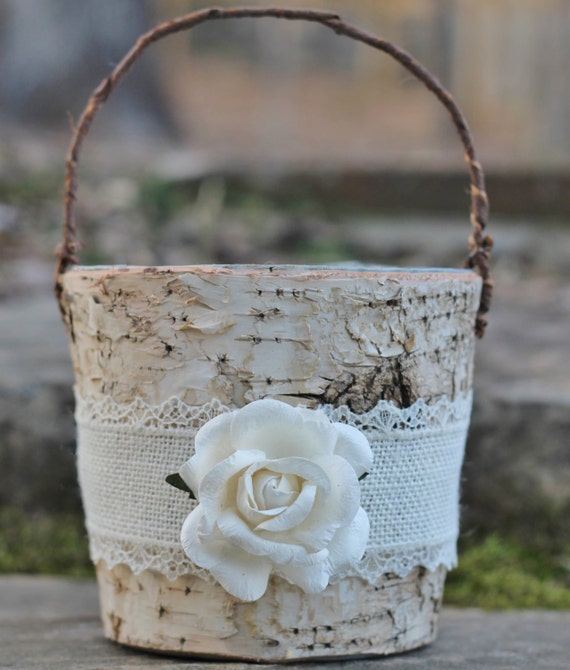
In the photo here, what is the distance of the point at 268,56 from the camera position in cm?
770

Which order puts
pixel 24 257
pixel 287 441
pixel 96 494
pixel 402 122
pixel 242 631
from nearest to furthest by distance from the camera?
pixel 287 441 < pixel 242 631 < pixel 96 494 < pixel 24 257 < pixel 402 122

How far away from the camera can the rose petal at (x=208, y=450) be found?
1.09m

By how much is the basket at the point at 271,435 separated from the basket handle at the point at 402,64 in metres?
0.09

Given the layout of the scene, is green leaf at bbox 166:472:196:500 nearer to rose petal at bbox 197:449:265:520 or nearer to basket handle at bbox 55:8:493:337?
rose petal at bbox 197:449:265:520

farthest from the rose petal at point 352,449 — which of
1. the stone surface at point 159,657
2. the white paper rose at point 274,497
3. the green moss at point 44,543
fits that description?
the green moss at point 44,543

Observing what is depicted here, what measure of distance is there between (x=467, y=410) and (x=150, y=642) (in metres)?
0.54

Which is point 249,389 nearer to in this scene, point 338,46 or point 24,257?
point 24,257

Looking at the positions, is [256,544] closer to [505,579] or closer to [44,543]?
[505,579]

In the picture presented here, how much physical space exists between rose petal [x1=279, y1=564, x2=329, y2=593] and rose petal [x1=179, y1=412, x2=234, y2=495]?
0.14 meters

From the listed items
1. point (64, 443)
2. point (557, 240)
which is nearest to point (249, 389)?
point (64, 443)

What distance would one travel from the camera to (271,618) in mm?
1190

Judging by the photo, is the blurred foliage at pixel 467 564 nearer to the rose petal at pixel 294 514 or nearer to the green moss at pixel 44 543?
the green moss at pixel 44 543

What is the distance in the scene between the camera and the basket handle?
4.50 feet

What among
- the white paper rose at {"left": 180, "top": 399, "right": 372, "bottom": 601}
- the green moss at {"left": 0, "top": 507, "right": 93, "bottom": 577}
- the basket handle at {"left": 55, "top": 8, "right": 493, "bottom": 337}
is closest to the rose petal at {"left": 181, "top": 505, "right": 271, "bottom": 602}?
the white paper rose at {"left": 180, "top": 399, "right": 372, "bottom": 601}
